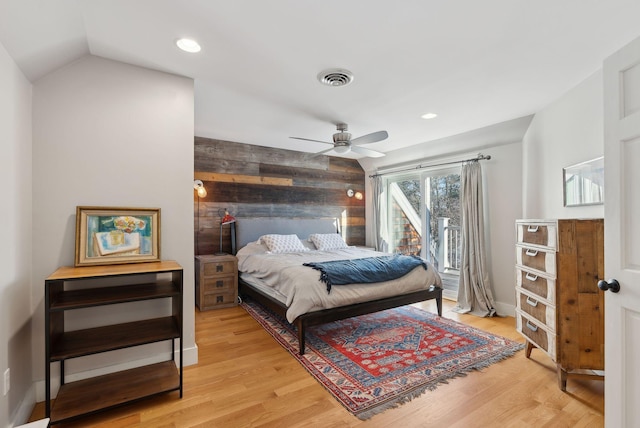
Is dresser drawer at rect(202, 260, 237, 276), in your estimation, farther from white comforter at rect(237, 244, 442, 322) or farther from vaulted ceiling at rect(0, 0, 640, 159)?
vaulted ceiling at rect(0, 0, 640, 159)

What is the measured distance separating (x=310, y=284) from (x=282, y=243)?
179cm

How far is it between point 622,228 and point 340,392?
1868 mm

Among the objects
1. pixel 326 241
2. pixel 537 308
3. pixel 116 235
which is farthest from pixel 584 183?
pixel 116 235

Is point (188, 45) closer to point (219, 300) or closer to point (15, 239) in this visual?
point (15, 239)

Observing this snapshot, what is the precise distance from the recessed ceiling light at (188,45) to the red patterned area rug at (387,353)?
2.55 m

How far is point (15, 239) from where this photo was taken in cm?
175

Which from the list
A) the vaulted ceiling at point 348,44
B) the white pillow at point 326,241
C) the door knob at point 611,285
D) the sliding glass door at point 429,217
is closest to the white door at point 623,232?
the door knob at point 611,285

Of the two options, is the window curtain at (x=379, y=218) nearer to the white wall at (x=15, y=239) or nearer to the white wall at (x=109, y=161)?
the white wall at (x=109, y=161)

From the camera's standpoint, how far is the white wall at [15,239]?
1.60 meters

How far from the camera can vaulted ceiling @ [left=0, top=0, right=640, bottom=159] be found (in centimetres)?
Result: 166

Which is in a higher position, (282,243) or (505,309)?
(282,243)

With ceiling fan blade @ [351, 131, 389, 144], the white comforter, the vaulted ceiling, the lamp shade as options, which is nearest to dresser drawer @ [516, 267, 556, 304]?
the white comforter

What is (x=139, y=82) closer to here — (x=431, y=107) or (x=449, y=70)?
(x=449, y=70)

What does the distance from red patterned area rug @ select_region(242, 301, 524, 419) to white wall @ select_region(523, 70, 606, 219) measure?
1432 mm
